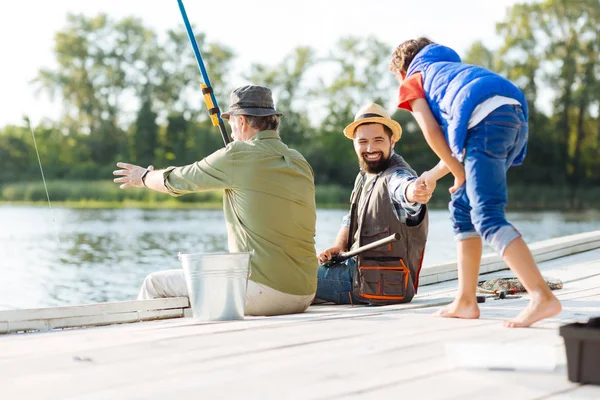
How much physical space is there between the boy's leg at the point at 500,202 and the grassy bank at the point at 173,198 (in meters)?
Answer: 25.7

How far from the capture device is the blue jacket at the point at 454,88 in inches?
110

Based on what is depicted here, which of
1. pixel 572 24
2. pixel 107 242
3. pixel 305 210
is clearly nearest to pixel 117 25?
pixel 572 24

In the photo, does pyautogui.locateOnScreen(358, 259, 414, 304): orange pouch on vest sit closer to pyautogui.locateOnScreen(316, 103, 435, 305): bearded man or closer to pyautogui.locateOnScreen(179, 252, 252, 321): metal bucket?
pyautogui.locateOnScreen(316, 103, 435, 305): bearded man

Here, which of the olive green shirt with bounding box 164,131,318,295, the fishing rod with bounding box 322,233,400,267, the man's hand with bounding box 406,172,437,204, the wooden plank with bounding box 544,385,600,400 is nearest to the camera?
the wooden plank with bounding box 544,385,600,400

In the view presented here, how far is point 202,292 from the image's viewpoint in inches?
122

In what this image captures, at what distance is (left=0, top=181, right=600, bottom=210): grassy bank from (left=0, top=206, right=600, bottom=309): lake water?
1.09 meters

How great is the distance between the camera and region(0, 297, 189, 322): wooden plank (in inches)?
119

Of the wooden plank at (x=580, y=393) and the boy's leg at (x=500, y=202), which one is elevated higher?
the boy's leg at (x=500, y=202)

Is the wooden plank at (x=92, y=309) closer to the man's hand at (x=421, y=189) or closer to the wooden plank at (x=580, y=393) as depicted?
the man's hand at (x=421, y=189)

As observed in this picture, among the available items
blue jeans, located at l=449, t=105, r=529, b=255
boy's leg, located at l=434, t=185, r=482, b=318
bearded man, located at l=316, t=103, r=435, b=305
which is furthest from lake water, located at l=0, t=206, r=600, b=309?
blue jeans, located at l=449, t=105, r=529, b=255

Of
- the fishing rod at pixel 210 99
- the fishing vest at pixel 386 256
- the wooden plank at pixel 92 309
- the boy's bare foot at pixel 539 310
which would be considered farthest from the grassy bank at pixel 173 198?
the boy's bare foot at pixel 539 310

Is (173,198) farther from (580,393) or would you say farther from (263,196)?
(580,393)

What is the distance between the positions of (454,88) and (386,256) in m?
1.08

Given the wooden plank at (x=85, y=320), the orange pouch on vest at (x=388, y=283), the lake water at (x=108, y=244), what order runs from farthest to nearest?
the lake water at (x=108, y=244) < the orange pouch on vest at (x=388, y=283) < the wooden plank at (x=85, y=320)
